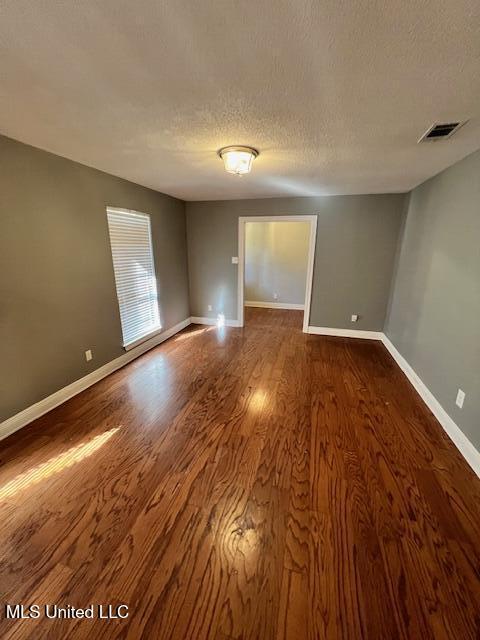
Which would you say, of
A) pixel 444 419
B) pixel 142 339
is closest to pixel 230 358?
pixel 142 339

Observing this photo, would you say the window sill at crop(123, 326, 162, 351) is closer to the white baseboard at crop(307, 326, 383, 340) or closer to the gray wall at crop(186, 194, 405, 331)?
the gray wall at crop(186, 194, 405, 331)

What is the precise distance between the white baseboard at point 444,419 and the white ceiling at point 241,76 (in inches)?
83.5

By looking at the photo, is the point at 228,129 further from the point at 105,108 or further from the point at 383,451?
the point at 383,451

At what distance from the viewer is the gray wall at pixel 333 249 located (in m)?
3.86

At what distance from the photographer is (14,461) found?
6.06 feet

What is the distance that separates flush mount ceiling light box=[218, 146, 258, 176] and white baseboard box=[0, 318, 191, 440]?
99.1 inches

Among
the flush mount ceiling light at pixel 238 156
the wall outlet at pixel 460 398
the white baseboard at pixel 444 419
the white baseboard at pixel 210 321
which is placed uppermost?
the flush mount ceiling light at pixel 238 156

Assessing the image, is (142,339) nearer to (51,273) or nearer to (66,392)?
(66,392)

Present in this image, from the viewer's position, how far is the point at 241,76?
1.19 meters

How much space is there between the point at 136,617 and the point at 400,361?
3428mm

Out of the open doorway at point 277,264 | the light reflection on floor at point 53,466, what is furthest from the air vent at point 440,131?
the open doorway at point 277,264

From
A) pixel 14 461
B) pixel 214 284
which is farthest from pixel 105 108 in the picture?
pixel 214 284

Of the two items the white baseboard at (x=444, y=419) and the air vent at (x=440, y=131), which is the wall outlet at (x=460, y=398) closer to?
the white baseboard at (x=444, y=419)

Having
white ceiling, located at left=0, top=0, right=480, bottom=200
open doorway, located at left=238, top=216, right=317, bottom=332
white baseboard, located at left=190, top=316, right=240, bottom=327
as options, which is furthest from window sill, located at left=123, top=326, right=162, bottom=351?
open doorway, located at left=238, top=216, right=317, bottom=332
